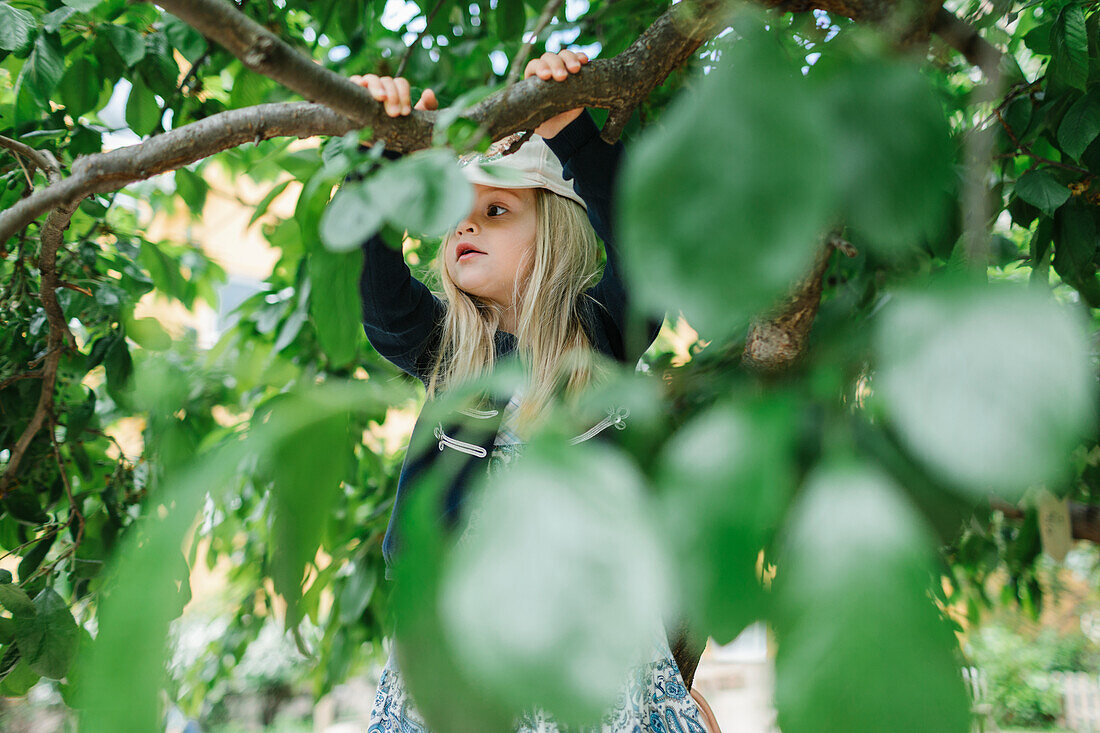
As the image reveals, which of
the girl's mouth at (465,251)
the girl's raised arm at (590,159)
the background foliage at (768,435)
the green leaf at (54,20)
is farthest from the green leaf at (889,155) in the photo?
the green leaf at (54,20)

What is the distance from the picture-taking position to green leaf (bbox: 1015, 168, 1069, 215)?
44 cm

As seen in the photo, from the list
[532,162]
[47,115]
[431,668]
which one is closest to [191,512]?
[431,668]

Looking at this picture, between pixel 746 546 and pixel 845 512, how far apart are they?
0.02 m

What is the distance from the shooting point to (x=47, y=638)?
18.4 inches

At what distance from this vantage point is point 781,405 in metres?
0.10

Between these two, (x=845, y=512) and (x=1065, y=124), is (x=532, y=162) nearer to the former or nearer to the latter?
(x=1065, y=124)

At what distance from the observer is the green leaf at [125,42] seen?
2.06ft

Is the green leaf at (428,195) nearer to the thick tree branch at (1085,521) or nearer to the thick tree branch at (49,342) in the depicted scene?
the thick tree branch at (49,342)

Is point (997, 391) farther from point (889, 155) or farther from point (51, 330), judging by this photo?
point (51, 330)

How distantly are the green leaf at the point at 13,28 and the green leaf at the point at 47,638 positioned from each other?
1.33ft

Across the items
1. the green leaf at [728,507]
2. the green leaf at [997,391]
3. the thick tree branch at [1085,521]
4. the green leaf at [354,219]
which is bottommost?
the thick tree branch at [1085,521]

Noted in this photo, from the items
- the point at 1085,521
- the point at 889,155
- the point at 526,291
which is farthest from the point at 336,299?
the point at 1085,521

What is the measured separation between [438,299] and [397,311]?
0.13 metres

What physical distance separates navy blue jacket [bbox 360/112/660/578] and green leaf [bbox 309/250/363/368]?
0.09 meters
